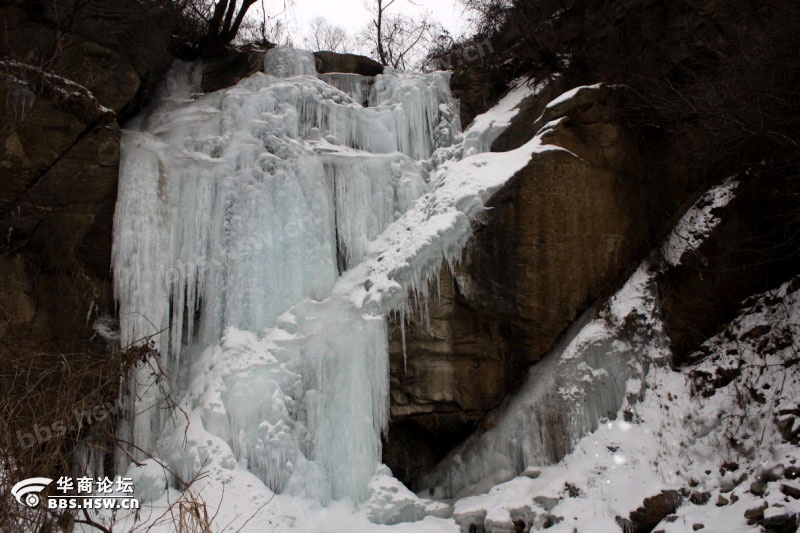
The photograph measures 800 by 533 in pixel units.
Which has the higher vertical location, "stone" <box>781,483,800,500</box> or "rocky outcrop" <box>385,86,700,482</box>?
"rocky outcrop" <box>385,86,700,482</box>

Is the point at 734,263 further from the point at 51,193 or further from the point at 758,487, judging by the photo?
the point at 51,193

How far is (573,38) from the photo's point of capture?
10.8 m

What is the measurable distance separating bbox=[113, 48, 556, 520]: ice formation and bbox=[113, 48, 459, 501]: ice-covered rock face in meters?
0.02

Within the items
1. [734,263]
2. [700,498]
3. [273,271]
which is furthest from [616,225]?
[273,271]

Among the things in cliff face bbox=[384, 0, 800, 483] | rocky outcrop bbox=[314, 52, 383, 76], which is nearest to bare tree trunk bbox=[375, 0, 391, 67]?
rocky outcrop bbox=[314, 52, 383, 76]

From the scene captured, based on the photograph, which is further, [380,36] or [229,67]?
[380,36]

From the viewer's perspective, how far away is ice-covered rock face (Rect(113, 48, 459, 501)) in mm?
7617

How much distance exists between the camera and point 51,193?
8.05m

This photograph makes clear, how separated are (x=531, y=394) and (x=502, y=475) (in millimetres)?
1103

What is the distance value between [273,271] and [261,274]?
175 millimetres

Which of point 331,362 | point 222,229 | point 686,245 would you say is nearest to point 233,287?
point 222,229

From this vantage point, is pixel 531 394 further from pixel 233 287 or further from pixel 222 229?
pixel 222 229

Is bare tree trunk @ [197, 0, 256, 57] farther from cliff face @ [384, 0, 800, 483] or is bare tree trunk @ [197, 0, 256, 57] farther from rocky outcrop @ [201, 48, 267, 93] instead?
cliff face @ [384, 0, 800, 483]

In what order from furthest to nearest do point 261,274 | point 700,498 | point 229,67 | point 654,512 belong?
point 229,67 → point 261,274 → point 654,512 → point 700,498
